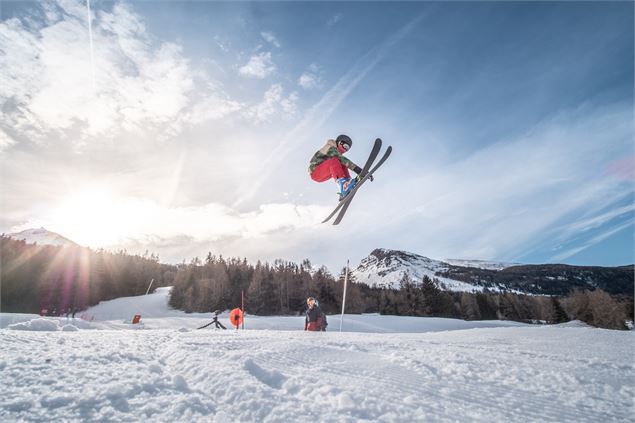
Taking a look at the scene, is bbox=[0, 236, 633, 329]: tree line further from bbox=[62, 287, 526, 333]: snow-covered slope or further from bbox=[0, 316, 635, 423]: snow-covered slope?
bbox=[0, 316, 635, 423]: snow-covered slope

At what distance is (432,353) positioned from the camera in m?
3.38

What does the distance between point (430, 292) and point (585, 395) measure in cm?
5276

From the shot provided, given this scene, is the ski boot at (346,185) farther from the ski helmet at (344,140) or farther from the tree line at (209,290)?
the tree line at (209,290)

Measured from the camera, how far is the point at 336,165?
7145 mm

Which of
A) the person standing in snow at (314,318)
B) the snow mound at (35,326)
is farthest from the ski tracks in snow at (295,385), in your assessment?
the person standing in snow at (314,318)

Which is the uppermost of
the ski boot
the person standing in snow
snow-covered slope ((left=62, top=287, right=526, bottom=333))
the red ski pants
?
the red ski pants

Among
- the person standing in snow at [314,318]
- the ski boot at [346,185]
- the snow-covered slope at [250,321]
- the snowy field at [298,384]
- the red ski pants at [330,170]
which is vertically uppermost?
the red ski pants at [330,170]

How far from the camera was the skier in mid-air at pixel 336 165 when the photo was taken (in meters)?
6.92

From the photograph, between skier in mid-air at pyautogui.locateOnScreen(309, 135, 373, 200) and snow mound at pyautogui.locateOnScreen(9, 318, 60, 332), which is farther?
skier in mid-air at pyautogui.locateOnScreen(309, 135, 373, 200)

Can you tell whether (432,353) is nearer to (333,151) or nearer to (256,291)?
(333,151)

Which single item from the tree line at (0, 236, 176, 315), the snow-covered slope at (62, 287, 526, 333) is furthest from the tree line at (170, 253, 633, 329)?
the tree line at (0, 236, 176, 315)

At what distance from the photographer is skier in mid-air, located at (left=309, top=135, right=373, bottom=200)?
6918mm

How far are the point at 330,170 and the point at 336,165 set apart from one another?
0.68ft

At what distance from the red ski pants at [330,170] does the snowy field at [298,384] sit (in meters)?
4.54
